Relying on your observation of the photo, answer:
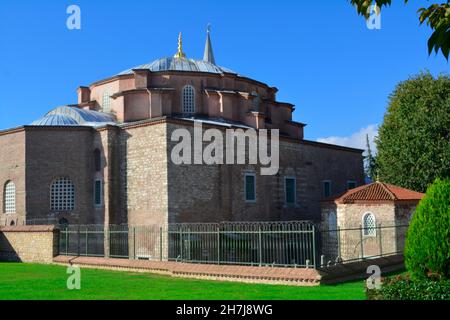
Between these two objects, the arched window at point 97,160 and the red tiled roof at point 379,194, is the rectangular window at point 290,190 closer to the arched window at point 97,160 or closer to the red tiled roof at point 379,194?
the red tiled roof at point 379,194

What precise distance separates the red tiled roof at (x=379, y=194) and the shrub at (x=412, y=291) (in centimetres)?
1275

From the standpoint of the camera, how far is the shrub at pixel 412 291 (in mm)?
7582

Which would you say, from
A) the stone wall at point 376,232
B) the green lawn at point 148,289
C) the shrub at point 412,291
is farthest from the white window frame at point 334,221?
the shrub at point 412,291

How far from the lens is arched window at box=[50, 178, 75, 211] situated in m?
21.6

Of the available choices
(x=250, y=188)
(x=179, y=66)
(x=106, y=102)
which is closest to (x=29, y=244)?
(x=250, y=188)

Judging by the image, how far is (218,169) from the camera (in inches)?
872

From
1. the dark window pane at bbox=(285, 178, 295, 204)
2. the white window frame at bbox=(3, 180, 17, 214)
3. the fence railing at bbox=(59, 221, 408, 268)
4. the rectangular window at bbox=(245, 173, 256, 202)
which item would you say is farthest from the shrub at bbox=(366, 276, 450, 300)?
the dark window pane at bbox=(285, 178, 295, 204)

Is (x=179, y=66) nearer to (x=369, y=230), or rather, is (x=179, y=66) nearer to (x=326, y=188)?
(x=326, y=188)

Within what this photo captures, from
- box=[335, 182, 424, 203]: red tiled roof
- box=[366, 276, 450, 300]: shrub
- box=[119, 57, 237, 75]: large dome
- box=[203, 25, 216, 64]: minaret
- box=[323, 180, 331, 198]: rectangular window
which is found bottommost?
box=[366, 276, 450, 300]: shrub

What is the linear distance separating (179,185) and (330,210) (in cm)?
702

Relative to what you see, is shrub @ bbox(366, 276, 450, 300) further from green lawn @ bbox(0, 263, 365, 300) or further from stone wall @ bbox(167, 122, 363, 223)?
stone wall @ bbox(167, 122, 363, 223)

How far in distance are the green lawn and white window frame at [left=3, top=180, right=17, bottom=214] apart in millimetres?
8732

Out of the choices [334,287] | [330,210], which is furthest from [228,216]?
[334,287]

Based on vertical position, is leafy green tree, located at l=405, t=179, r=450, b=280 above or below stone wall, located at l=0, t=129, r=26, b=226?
below
